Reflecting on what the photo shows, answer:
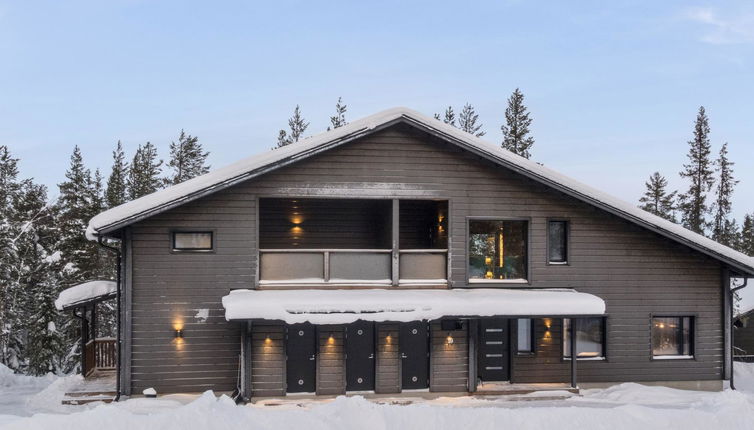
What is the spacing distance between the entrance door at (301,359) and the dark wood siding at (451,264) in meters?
1.29

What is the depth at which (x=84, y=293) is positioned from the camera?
15266mm

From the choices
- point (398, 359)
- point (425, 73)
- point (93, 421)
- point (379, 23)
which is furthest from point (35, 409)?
point (379, 23)

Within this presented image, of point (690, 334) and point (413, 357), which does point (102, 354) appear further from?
point (690, 334)

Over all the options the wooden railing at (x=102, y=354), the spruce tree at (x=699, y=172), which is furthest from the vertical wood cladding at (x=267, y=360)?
the spruce tree at (x=699, y=172)

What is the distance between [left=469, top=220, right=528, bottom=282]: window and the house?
0.06m

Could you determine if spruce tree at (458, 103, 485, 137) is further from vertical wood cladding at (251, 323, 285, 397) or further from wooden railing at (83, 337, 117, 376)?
vertical wood cladding at (251, 323, 285, 397)

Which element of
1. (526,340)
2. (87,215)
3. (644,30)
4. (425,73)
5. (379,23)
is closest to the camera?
(526,340)

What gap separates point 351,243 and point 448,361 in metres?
4.46

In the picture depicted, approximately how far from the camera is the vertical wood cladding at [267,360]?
508 inches

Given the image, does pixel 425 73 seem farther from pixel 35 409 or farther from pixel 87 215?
pixel 35 409

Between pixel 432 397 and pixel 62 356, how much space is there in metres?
22.0

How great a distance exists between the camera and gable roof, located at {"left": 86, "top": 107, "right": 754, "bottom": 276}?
12.3m

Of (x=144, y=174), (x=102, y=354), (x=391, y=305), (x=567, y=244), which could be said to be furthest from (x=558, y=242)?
(x=144, y=174)

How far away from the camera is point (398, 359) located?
13.4m
